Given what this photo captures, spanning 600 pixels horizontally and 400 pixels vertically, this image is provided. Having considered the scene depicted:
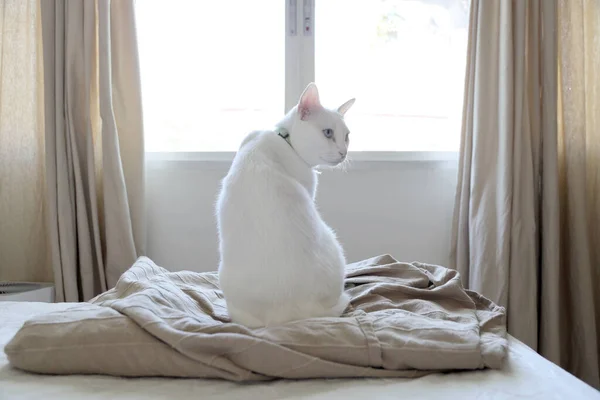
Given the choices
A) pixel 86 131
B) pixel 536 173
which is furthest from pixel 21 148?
pixel 536 173

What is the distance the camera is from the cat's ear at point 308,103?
128 cm

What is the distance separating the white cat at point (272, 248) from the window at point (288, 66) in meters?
1.25

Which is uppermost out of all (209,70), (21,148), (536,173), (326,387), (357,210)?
(209,70)

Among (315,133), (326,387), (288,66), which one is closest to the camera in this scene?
(326,387)

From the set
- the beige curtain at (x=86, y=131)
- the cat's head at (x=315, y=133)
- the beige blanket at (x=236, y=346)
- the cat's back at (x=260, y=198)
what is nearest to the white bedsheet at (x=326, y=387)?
the beige blanket at (x=236, y=346)

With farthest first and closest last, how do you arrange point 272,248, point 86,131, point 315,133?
point 86,131, point 315,133, point 272,248

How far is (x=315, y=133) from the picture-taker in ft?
4.23

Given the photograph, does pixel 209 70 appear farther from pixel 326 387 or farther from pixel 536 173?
pixel 326 387

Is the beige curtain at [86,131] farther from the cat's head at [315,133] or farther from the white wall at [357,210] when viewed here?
the cat's head at [315,133]

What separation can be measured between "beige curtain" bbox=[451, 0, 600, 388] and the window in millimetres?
243

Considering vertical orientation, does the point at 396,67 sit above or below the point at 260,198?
above

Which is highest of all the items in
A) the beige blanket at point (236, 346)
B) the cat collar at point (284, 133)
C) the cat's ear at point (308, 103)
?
the cat's ear at point (308, 103)

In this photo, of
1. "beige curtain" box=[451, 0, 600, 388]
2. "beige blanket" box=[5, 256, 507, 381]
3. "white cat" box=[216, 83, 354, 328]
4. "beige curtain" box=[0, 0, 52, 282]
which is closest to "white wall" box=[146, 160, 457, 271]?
"beige curtain" box=[451, 0, 600, 388]

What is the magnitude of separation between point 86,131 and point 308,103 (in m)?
1.26
